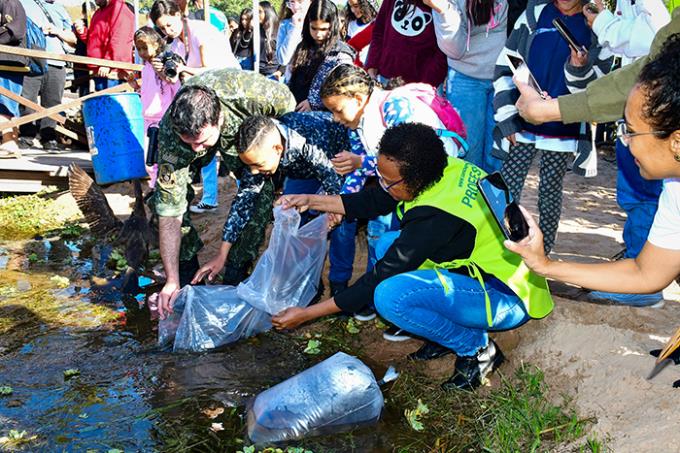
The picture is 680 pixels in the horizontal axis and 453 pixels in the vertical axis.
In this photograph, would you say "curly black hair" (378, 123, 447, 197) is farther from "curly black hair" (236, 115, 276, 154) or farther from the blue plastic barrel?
the blue plastic barrel

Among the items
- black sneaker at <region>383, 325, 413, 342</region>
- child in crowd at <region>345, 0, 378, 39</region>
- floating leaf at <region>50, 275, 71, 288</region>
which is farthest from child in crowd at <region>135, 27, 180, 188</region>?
black sneaker at <region>383, 325, 413, 342</region>

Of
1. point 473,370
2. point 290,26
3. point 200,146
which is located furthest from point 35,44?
point 473,370

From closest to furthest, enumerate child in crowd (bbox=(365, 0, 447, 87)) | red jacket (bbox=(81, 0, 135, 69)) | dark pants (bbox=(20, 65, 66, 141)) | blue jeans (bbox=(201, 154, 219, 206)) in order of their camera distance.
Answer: child in crowd (bbox=(365, 0, 447, 87)) → blue jeans (bbox=(201, 154, 219, 206)) → red jacket (bbox=(81, 0, 135, 69)) → dark pants (bbox=(20, 65, 66, 141))

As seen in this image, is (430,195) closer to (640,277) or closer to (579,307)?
(640,277)

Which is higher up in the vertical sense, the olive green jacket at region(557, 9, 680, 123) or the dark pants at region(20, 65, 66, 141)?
the olive green jacket at region(557, 9, 680, 123)

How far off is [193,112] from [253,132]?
331mm

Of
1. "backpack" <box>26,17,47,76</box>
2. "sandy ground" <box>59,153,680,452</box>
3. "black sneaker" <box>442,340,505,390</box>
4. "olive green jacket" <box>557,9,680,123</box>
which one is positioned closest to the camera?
"olive green jacket" <box>557,9,680,123</box>

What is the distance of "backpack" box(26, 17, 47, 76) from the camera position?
7.79m

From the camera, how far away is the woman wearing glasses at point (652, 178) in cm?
190

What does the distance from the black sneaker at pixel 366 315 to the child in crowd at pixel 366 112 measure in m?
0.85

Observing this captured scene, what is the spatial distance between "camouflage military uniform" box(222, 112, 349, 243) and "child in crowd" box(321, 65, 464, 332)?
8.5 inches

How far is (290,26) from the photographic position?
5902mm

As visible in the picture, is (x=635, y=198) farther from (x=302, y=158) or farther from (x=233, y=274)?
(x=233, y=274)

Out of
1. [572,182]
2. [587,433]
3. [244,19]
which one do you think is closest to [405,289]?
[587,433]
